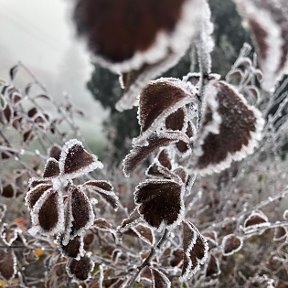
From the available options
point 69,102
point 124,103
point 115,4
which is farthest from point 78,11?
point 69,102

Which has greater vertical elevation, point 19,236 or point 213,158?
point 213,158

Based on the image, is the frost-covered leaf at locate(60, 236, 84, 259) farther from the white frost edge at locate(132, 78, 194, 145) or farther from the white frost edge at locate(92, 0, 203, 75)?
the white frost edge at locate(92, 0, 203, 75)

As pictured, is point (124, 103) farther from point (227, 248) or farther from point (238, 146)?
point (227, 248)

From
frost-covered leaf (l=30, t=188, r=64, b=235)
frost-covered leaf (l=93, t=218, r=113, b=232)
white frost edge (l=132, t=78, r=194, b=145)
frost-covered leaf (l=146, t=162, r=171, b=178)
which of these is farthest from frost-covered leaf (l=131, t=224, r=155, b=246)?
white frost edge (l=132, t=78, r=194, b=145)

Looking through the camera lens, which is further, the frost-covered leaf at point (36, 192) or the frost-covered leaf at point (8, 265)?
the frost-covered leaf at point (8, 265)

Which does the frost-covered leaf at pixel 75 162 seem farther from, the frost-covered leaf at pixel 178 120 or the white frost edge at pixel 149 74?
the white frost edge at pixel 149 74

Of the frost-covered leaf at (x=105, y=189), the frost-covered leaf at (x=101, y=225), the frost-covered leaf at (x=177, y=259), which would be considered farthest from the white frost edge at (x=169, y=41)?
the frost-covered leaf at (x=177, y=259)

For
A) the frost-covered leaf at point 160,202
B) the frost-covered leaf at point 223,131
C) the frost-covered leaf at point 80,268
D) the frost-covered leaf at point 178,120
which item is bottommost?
the frost-covered leaf at point 80,268

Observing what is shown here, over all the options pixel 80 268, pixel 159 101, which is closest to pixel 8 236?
pixel 80 268
